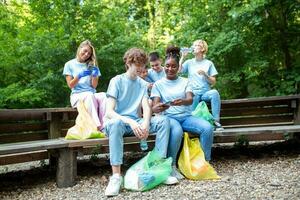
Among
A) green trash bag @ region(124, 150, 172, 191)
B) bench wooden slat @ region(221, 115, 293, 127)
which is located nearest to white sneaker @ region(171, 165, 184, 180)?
green trash bag @ region(124, 150, 172, 191)

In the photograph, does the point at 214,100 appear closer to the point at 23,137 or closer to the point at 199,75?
the point at 199,75

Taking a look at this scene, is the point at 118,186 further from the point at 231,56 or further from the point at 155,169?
the point at 231,56

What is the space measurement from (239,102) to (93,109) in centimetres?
243

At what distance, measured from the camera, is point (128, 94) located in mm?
4223

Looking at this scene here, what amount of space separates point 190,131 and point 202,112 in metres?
0.50

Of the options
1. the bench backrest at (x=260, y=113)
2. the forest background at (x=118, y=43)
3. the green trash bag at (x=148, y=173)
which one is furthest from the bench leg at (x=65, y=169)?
the bench backrest at (x=260, y=113)

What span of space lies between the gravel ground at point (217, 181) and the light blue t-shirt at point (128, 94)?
2.72ft

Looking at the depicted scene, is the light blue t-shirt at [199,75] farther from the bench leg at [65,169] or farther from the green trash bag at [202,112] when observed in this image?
the bench leg at [65,169]

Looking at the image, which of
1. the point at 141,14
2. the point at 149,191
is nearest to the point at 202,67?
the point at 149,191

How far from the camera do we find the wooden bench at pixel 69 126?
425 cm

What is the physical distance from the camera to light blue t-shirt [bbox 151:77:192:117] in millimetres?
4441

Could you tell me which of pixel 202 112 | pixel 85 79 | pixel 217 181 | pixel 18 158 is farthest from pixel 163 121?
pixel 18 158

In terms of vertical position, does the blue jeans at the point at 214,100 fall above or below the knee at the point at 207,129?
above

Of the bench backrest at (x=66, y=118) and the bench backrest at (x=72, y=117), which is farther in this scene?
the bench backrest at (x=72, y=117)
